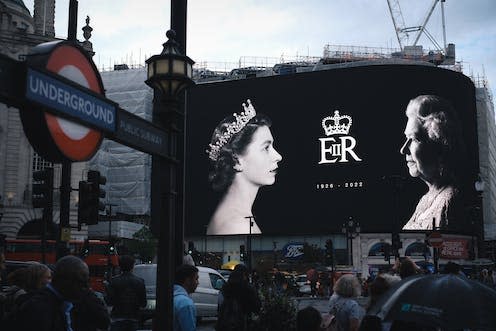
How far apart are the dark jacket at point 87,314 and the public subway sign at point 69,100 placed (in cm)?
160

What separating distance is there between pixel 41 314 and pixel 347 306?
149 inches

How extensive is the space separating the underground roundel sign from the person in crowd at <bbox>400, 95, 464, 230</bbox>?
7148 centimetres

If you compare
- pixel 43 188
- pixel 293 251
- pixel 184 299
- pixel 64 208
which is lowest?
pixel 293 251

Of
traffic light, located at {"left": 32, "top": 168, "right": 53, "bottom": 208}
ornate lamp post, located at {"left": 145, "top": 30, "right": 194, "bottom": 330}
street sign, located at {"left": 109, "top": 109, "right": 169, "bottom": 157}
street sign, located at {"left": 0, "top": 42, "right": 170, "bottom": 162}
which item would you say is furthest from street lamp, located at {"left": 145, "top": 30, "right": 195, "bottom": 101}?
traffic light, located at {"left": 32, "top": 168, "right": 53, "bottom": 208}

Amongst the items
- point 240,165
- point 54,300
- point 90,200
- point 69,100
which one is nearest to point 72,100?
point 69,100

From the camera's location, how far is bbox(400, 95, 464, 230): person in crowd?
7356 cm

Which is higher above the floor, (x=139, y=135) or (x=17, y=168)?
(x=17, y=168)

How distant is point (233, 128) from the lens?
81.4 metres

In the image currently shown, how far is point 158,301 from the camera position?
21.5ft

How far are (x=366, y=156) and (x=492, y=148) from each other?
96.0 feet

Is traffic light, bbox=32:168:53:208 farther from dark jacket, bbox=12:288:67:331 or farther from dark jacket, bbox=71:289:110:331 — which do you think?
dark jacket, bbox=12:288:67:331

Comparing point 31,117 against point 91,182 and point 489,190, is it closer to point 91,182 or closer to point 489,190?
point 91,182

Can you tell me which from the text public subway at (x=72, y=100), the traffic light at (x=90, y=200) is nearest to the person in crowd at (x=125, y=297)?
the traffic light at (x=90, y=200)

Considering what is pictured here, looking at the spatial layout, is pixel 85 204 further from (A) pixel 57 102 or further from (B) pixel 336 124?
(B) pixel 336 124
